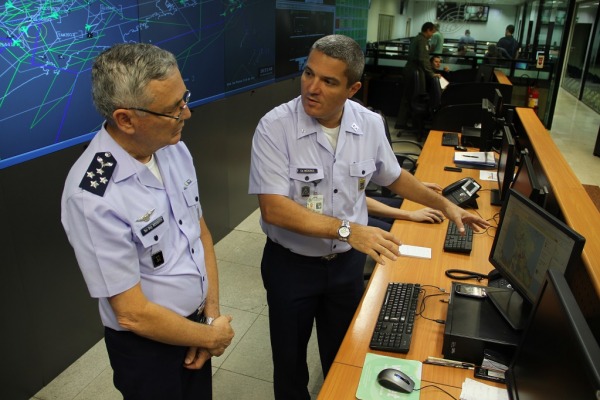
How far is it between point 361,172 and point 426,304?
0.55m

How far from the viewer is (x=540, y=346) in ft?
3.95

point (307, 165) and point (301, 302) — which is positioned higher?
point (307, 165)

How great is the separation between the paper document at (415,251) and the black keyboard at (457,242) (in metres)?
0.10

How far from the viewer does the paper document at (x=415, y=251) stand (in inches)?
91.0

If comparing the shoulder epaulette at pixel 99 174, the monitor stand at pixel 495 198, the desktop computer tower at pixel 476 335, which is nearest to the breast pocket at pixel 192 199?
the shoulder epaulette at pixel 99 174

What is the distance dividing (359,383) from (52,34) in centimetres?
189

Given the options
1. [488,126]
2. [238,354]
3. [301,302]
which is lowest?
[238,354]

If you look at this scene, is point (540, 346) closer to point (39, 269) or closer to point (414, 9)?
point (39, 269)

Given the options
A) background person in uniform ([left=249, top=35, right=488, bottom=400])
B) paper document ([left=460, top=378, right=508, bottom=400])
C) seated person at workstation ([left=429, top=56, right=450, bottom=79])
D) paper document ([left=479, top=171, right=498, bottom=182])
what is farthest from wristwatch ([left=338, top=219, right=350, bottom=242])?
seated person at workstation ([left=429, top=56, right=450, bottom=79])

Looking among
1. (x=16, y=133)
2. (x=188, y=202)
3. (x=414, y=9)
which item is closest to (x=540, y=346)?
(x=188, y=202)

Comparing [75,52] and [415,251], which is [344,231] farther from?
[75,52]

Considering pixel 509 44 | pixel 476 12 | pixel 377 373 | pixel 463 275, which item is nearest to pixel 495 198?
pixel 463 275

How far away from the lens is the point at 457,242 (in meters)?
2.40

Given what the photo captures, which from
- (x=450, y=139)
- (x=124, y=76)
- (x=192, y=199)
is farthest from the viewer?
(x=450, y=139)
